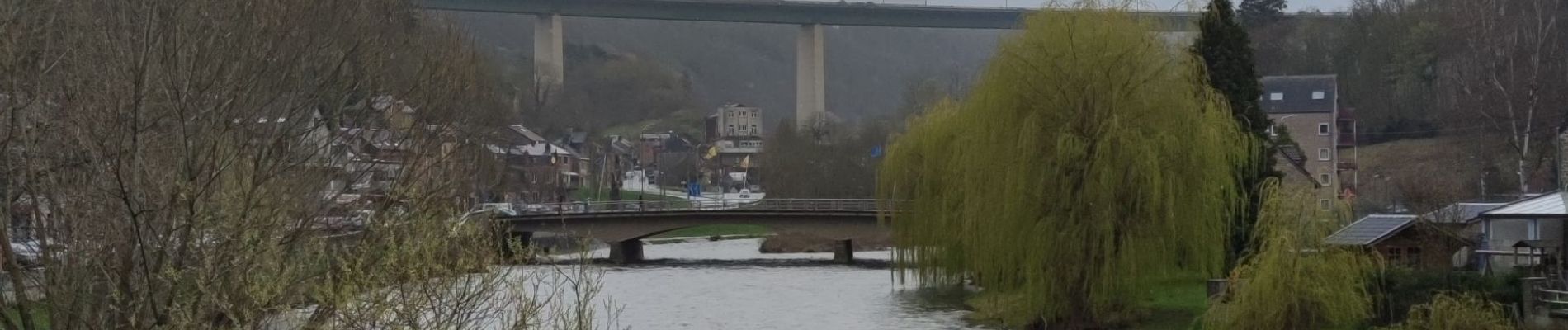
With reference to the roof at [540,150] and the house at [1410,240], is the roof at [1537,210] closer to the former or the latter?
the house at [1410,240]

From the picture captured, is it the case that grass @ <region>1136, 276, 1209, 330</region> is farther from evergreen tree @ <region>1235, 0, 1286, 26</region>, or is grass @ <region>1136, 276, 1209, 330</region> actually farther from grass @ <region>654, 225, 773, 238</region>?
evergreen tree @ <region>1235, 0, 1286, 26</region>

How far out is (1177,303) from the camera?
35062mm

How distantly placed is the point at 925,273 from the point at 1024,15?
12.0 meters

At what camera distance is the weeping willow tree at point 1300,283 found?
26547mm

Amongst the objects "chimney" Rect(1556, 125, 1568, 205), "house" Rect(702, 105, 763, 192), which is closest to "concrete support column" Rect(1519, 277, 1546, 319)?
"chimney" Rect(1556, 125, 1568, 205)

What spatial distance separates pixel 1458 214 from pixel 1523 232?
7.47 m

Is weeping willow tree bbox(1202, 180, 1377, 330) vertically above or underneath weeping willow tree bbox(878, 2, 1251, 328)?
underneath

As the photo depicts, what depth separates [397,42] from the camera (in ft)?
115

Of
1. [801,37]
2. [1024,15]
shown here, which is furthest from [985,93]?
[801,37]

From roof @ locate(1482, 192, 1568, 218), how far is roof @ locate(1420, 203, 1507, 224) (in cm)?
358

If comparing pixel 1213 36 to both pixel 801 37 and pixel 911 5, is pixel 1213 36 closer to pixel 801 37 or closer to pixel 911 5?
pixel 911 5

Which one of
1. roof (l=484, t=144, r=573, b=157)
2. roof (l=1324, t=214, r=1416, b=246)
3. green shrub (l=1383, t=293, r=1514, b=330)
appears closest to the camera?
green shrub (l=1383, t=293, r=1514, b=330)

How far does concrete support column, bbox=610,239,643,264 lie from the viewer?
61594 millimetres

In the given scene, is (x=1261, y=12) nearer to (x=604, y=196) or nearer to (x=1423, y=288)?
(x=604, y=196)
